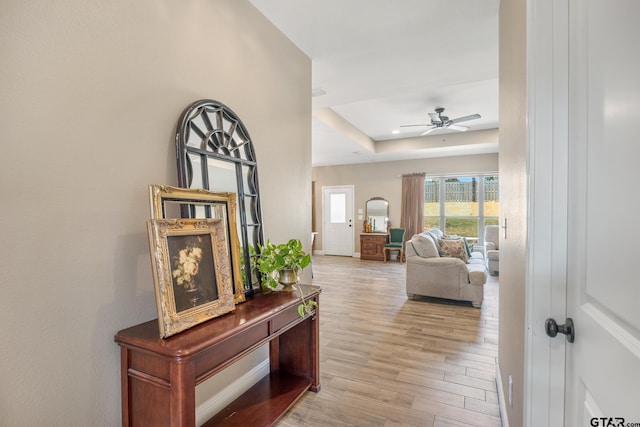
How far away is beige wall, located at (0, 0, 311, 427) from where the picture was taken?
108 centimetres

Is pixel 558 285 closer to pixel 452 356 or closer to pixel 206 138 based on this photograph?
pixel 206 138

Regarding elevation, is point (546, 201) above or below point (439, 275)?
above

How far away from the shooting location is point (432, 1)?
7.13ft

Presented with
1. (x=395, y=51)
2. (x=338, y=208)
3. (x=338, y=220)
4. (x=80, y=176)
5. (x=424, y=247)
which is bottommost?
(x=424, y=247)

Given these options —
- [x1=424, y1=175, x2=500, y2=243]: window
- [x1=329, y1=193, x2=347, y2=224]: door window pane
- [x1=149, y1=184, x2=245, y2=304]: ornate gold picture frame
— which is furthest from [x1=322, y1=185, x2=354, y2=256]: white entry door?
[x1=149, y1=184, x2=245, y2=304]: ornate gold picture frame

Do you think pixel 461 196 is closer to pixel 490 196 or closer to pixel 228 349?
pixel 490 196

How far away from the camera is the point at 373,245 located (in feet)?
26.7

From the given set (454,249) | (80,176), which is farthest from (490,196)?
(80,176)

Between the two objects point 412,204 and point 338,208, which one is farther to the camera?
point 338,208

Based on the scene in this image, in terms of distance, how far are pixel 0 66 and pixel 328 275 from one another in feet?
18.6

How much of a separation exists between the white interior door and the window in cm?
721

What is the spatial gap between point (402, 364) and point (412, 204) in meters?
5.81

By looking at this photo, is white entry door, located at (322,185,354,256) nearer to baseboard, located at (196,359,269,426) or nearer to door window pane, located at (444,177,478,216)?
door window pane, located at (444,177,478,216)

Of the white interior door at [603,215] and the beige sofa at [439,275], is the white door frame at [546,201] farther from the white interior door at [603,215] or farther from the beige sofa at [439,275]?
the beige sofa at [439,275]
